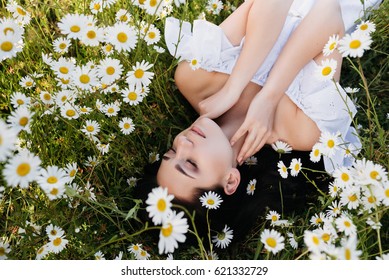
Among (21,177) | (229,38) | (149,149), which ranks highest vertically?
(21,177)

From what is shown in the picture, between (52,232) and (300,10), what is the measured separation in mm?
1262

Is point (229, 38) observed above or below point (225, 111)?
above

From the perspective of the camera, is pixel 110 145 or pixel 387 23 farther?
pixel 387 23

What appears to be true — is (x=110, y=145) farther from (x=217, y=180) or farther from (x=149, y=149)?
(x=217, y=180)

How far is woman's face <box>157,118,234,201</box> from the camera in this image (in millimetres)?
1323

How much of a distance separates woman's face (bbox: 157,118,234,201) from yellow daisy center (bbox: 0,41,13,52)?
55 cm

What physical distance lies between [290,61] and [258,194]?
0.51 meters

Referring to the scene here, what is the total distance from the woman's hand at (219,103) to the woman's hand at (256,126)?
Answer: 7 centimetres

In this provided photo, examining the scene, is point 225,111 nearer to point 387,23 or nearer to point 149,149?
point 149,149

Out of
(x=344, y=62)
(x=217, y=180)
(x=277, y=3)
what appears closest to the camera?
(x=217, y=180)

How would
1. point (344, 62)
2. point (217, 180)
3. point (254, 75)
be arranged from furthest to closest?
point (344, 62)
point (254, 75)
point (217, 180)
